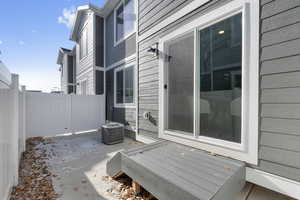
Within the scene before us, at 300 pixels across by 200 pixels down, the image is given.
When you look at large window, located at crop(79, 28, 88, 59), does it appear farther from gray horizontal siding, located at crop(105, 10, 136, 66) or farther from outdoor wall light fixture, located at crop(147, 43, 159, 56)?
outdoor wall light fixture, located at crop(147, 43, 159, 56)

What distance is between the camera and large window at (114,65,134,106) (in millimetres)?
5047

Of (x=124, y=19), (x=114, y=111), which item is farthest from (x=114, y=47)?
(x=114, y=111)

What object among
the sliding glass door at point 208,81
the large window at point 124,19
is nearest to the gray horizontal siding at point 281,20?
the sliding glass door at point 208,81

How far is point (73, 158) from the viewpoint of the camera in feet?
10.9

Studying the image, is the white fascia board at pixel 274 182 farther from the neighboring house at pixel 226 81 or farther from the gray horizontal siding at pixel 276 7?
the gray horizontal siding at pixel 276 7

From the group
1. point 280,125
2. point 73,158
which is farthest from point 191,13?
point 73,158

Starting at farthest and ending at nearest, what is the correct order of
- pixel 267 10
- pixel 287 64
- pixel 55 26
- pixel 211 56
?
pixel 55 26 → pixel 211 56 → pixel 267 10 → pixel 287 64

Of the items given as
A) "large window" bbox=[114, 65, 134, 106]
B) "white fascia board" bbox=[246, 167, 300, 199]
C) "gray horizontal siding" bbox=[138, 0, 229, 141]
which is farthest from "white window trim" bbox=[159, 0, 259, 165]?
"large window" bbox=[114, 65, 134, 106]

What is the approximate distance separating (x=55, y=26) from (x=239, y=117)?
13.0 meters

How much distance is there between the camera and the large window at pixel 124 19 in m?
5.14

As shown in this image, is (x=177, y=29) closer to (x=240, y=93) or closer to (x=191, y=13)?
(x=191, y=13)

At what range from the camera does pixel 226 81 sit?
7.43ft

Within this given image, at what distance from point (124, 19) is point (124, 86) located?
8.66 feet

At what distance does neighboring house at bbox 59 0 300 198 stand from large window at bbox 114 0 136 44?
90 centimetres
